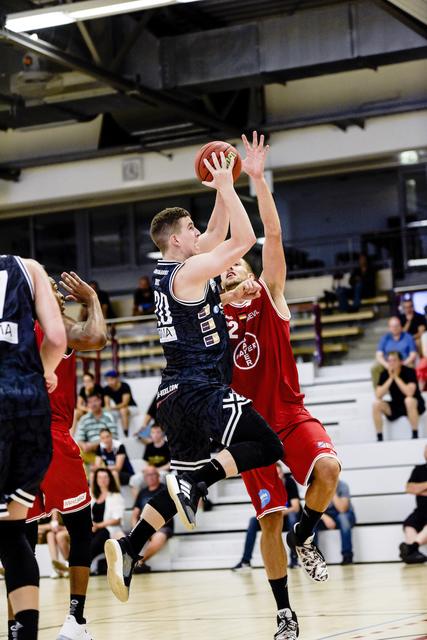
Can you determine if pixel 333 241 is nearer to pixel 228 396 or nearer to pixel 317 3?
pixel 317 3

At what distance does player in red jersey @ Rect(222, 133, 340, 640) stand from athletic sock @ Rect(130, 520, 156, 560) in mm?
869

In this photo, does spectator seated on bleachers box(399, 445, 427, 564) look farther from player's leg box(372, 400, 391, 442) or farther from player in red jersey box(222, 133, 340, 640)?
player in red jersey box(222, 133, 340, 640)

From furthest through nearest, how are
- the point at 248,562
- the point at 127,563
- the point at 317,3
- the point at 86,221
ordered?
1. the point at 86,221
2. the point at 317,3
3. the point at 248,562
4. the point at 127,563

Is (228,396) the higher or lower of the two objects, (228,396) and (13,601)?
the higher

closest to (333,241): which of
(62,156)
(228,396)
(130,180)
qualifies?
(130,180)

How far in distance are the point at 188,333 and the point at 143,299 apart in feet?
50.3

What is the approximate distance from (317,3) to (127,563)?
14166 millimetres

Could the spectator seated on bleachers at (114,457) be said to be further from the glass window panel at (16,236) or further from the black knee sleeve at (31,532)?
the black knee sleeve at (31,532)

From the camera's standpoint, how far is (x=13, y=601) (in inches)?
177

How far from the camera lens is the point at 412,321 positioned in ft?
56.1

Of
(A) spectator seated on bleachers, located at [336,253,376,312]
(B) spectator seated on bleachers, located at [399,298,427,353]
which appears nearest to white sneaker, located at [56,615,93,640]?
(B) spectator seated on bleachers, located at [399,298,427,353]

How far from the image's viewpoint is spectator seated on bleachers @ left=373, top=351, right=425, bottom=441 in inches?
603

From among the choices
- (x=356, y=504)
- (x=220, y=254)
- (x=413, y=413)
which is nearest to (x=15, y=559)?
(x=220, y=254)

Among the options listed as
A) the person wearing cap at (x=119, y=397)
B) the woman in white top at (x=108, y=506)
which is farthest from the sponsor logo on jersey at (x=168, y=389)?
the person wearing cap at (x=119, y=397)
